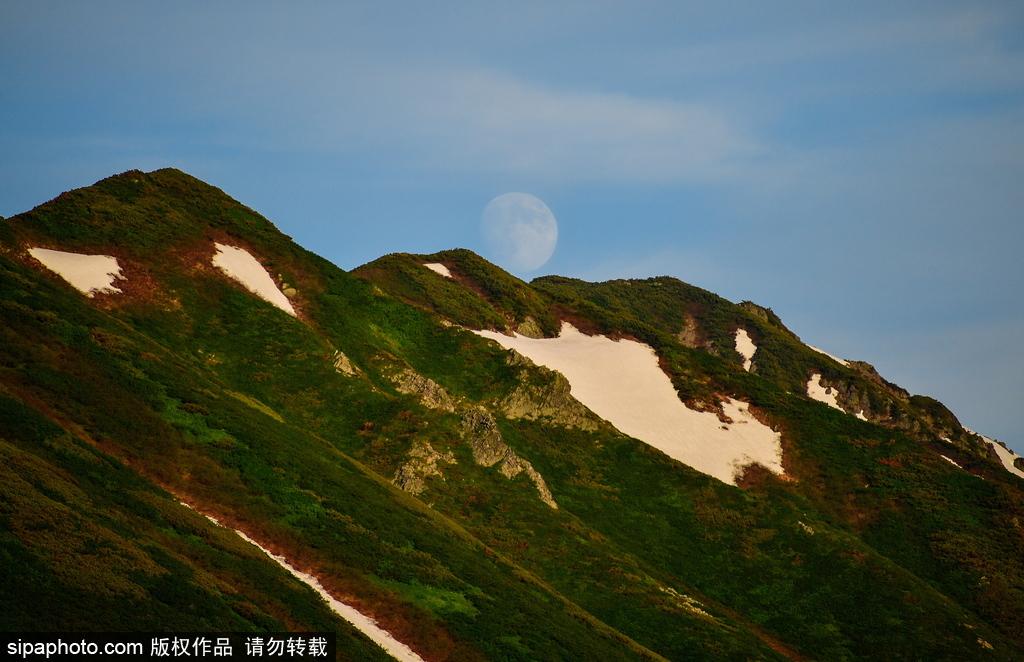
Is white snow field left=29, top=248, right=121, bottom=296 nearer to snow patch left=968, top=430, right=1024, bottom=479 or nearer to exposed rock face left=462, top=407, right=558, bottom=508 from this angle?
exposed rock face left=462, top=407, right=558, bottom=508

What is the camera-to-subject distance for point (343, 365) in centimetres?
6756

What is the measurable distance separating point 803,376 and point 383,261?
247 ft

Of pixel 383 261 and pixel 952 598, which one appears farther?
pixel 383 261

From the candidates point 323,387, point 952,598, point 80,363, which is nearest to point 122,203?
point 323,387

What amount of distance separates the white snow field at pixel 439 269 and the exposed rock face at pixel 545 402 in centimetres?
4133

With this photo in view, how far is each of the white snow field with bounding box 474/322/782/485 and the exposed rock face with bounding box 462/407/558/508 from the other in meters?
23.3

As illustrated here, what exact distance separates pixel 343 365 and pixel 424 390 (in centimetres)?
714

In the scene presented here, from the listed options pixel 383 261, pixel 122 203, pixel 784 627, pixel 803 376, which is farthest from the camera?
pixel 803 376

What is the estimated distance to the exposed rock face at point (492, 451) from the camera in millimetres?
63156

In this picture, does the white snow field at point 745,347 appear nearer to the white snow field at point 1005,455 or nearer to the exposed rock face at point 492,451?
the white snow field at point 1005,455

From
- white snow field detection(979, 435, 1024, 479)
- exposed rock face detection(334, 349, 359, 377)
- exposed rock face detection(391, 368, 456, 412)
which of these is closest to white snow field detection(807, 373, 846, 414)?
white snow field detection(979, 435, 1024, 479)

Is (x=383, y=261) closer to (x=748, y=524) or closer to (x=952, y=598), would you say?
(x=748, y=524)

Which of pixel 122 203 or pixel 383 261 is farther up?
pixel 383 261

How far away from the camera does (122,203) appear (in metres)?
78.9
